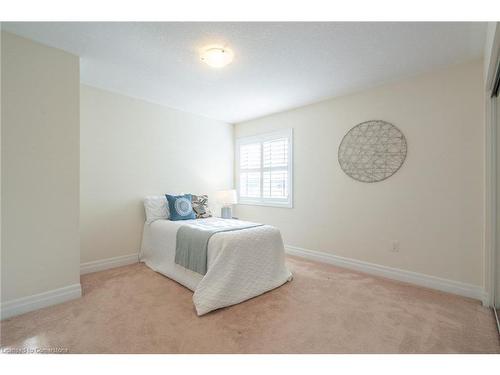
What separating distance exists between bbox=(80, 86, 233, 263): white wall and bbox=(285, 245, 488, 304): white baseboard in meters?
2.26

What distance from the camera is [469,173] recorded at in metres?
2.47

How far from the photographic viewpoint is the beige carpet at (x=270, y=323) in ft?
5.54

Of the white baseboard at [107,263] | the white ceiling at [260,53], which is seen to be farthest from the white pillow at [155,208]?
the white ceiling at [260,53]

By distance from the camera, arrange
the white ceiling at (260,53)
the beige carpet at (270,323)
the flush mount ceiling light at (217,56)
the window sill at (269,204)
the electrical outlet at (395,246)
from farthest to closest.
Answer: the window sill at (269,204) → the electrical outlet at (395,246) → the flush mount ceiling light at (217,56) → the white ceiling at (260,53) → the beige carpet at (270,323)

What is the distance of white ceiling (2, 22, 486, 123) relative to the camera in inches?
77.5

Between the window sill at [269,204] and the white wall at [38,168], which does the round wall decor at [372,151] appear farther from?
the white wall at [38,168]

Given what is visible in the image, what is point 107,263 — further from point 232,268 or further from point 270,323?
point 270,323

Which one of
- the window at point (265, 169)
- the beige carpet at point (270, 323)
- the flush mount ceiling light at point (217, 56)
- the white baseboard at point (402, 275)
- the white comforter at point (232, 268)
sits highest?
the flush mount ceiling light at point (217, 56)

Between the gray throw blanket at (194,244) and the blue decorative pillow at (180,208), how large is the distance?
20.7 inches

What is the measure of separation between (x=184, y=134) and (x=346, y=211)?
9.23 feet

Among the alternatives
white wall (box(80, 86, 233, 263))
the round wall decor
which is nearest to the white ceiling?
white wall (box(80, 86, 233, 263))

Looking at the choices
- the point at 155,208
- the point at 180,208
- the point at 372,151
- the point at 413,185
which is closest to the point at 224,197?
the point at 180,208
